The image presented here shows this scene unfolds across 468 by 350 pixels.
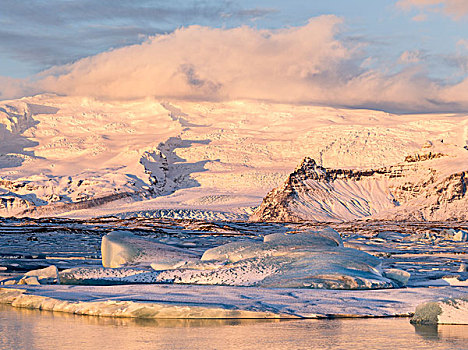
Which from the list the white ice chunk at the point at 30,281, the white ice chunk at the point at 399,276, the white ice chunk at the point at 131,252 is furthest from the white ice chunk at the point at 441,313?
the white ice chunk at the point at 131,252

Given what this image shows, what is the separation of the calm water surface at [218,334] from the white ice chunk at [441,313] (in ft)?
1.09

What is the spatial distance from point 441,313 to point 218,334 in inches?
183

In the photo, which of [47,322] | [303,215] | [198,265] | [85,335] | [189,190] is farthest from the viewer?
[189,190]

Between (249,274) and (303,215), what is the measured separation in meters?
103

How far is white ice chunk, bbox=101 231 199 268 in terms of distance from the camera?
25.8 meters

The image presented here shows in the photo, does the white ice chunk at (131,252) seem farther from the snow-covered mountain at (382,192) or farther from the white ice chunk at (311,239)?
the snow-covered mountain at (382,192)

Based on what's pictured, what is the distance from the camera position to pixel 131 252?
26.1 meters

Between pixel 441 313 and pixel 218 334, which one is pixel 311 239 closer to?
pixel 441 313

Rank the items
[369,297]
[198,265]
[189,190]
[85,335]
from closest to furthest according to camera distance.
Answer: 1. [85,335]
2. [369,297]
3. [198,265]
4. [189,190]

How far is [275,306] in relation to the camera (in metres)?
14.6

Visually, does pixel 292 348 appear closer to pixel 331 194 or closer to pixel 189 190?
pixel 331 194

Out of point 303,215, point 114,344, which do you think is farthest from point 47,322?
point 303,215

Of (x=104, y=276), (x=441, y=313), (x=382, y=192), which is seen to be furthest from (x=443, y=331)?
(x=382, y=192)

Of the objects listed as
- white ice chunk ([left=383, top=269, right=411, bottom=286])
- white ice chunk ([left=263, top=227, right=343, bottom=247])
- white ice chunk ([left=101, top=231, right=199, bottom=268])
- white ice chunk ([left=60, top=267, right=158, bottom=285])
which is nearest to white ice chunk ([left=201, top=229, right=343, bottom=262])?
white ice chunk ([left=263, top=227, right=343, bottom=247])
